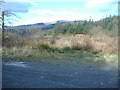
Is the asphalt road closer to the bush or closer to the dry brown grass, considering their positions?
the bush

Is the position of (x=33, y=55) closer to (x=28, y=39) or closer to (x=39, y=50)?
(x=39, y=50)

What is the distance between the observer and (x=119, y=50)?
1541 cm

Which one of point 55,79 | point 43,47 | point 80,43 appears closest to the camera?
point 55,79

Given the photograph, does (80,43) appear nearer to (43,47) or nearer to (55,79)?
(43,47)

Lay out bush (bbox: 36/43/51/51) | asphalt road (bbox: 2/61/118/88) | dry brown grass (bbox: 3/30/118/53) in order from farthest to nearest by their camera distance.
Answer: dry brown grass (bbox: 3/30/118/53) < bush (bbox: 36/43/51/51) < asphalt road (bbox: 2/61/118/88)

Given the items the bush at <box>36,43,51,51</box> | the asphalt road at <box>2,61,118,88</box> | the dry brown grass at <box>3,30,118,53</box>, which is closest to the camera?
the asphalt road at <box>2,61,118,88</box>

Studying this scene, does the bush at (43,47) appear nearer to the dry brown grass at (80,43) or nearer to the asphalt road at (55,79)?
the dry brown grass at (80,43)

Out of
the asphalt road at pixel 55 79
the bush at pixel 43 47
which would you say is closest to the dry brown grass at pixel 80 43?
the bush at pixel 43 47

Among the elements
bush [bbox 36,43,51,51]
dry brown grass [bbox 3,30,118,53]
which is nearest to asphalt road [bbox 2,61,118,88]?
Result: bush [bbox 36,43,51,51]

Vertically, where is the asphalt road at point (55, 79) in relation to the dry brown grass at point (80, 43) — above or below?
below

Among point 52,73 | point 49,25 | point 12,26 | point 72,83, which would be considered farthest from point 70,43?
point 49,25

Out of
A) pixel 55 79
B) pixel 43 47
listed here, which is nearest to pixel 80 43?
pixel 43 47

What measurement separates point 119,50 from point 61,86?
9.89 meters

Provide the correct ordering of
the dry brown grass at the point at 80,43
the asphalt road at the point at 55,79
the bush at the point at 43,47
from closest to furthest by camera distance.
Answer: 1. the asphalt road at the point at 55,79
2. the bush at the point at 43,47
3. the dry brown grass at the point at 80,43
